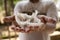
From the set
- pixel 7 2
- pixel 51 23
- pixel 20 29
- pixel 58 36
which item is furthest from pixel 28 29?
pixel 58 36

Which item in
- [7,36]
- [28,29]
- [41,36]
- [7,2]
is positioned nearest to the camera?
[28,29]

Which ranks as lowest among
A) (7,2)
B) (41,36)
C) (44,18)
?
(41,36)

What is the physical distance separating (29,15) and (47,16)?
11 centimetres

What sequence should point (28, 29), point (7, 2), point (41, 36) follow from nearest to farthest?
point (28, 29) → point (41, 36) → point (7, 2)

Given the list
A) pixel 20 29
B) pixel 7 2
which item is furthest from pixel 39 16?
pixel 7 2

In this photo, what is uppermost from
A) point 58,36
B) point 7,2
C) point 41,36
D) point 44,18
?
Answer: point 7,2

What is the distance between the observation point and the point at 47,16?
88cm

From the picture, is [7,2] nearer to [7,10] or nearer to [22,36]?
[7,10]

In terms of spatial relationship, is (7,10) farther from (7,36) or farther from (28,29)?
(28,29)

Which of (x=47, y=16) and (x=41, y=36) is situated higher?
(x=47, y=16)

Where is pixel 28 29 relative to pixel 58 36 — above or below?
above

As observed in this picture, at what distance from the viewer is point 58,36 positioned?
4.96 feet

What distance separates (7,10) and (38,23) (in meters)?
0.65

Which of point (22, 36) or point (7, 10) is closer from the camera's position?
point (22, 36)
